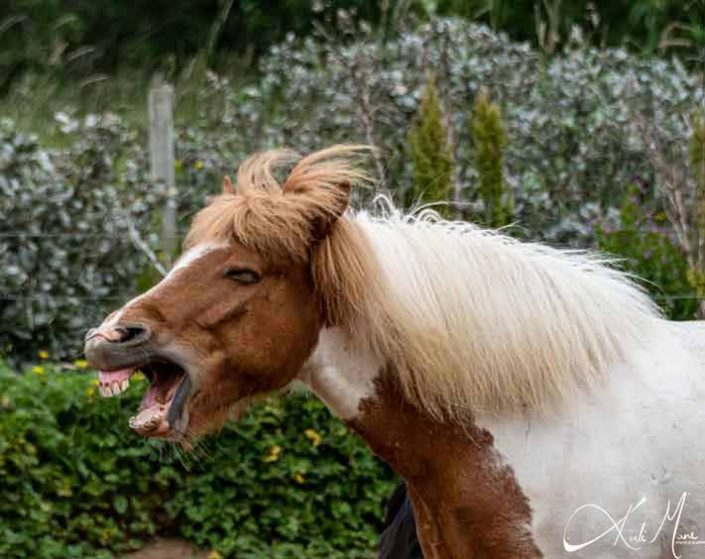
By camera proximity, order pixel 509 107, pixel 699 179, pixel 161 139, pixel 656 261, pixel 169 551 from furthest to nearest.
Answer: pixel 509 107 < pixel 161 139 < pixel 656 261 < pixel 699 179 < pixel 169 551

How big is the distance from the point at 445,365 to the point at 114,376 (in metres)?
0.81

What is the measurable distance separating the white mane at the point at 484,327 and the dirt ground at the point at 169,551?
3.46m

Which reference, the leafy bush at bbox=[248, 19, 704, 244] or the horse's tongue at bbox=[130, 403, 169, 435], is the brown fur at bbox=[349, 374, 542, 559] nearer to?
the horse's tongue at bbox=[130, 403, 169, 435]

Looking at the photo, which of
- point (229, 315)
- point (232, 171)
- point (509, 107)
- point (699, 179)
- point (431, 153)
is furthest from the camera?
point (509, 107)

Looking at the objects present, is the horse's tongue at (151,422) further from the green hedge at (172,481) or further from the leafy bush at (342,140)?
the leafy bush at (342,140)

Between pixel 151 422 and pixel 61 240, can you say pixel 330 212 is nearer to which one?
pixel 151 422

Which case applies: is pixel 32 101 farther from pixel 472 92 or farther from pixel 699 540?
pixel 699 540

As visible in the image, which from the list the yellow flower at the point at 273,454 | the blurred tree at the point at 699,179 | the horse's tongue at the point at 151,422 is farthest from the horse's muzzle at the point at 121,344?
the blurred tree at the point at 699,179

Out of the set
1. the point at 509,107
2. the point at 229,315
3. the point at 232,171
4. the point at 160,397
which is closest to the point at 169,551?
the point at 232,171

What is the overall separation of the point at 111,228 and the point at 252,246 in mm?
4444

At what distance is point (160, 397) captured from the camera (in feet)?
12.3

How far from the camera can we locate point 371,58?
9555 mm

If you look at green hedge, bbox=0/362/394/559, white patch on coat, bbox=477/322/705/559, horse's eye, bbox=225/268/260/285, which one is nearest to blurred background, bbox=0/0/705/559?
green hedge, bbox=0/362/394/559

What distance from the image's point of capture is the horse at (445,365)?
142 inches
